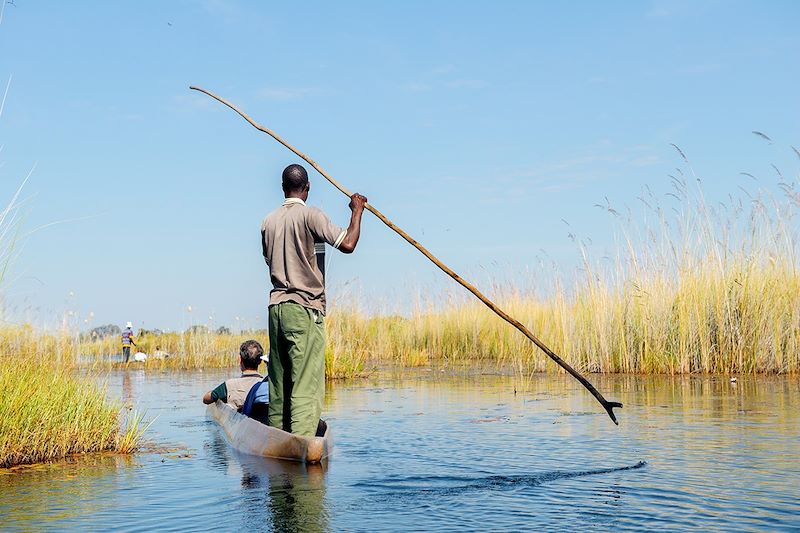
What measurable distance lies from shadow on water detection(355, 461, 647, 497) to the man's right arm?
6.19 ft

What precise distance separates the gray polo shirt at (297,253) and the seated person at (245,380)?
2.56 metres

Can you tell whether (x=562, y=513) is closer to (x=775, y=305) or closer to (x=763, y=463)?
(x=763, y=463)

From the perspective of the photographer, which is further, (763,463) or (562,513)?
(763,463)

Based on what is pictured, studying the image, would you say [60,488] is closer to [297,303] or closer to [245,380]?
[297,303]

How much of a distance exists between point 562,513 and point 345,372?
12.4 m

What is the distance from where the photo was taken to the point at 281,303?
751 centimetres

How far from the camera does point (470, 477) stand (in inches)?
270

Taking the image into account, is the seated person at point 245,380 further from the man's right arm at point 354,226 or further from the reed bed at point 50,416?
the man's right arm at point 354,226

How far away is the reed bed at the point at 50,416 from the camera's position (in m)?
7.67

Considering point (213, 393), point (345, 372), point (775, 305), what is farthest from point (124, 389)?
point (775, 305)

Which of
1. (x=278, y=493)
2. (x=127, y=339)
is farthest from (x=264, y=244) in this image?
(x=127, y=339)

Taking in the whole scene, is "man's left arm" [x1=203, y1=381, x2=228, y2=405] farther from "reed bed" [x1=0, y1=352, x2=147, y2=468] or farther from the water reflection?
the water reflection

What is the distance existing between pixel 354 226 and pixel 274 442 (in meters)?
2.08

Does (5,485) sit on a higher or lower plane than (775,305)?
lower
